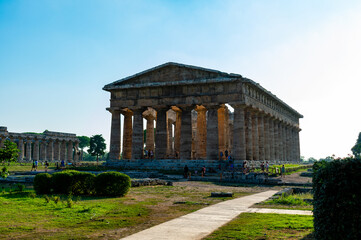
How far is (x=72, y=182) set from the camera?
16766 mm

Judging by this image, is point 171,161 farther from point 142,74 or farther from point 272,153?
point 272,153

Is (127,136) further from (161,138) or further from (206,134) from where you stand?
(206,134)

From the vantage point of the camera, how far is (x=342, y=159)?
6441 millimetres

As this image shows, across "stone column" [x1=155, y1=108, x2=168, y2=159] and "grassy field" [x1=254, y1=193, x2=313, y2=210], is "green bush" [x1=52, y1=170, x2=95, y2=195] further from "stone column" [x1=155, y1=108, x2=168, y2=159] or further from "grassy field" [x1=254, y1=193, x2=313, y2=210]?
"stone column" [x1=155, y1=108, x2=168, y2=159]

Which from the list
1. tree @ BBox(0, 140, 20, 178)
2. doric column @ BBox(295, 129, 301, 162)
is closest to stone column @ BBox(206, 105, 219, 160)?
tree @ BBox(0, 140, 20, 178)

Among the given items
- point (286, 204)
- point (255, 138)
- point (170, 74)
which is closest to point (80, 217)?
point (286, 204)

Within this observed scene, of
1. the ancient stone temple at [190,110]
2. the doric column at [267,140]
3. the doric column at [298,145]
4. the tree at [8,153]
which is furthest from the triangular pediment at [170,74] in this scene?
the doric column at [298,145]

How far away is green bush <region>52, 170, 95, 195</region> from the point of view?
16766 millimetres

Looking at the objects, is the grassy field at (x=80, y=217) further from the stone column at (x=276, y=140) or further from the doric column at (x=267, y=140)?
the stone column at (x=276, y=140)

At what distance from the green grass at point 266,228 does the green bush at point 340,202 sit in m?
1.80

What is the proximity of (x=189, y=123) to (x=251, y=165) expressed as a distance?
9687 millimetres

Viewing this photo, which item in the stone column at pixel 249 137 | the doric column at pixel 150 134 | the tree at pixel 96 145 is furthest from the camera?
the tree at pixel 96 145

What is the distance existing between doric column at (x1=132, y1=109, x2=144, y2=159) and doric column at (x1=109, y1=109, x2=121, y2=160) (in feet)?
8.78

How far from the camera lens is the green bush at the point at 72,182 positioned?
55.0 feet
